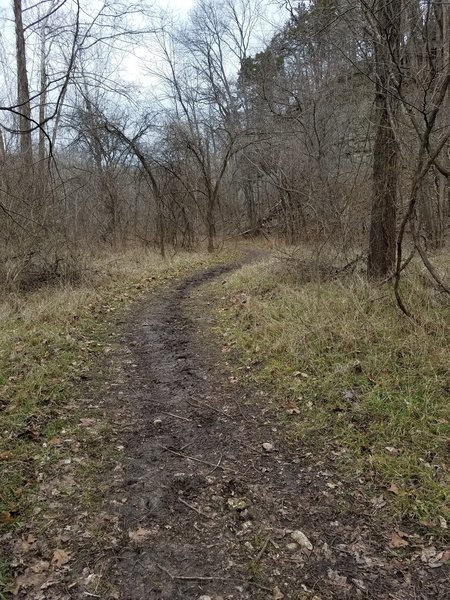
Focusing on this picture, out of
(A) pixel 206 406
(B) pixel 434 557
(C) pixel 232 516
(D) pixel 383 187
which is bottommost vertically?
(B) pixel 434 557

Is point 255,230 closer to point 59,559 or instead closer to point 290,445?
point 290,445

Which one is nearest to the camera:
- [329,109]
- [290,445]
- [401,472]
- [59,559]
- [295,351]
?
[59,559]

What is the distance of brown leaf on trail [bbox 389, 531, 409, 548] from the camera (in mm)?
2486

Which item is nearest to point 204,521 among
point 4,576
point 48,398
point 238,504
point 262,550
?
point 238,504

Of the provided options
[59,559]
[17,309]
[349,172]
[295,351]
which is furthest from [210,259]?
[59,559]

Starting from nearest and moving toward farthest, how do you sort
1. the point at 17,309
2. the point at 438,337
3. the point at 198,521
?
the point at 198,521
the point at 438,337
the point at 17,309

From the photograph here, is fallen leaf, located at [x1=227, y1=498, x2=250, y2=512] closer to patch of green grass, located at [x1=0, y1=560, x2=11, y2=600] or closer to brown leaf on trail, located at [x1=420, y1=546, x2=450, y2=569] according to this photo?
brown leaf on trail, located at [x1=420, y1=546, x2=450, y2=569]

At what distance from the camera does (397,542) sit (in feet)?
8.20

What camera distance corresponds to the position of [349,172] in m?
7.93

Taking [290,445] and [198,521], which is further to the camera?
[290,445]

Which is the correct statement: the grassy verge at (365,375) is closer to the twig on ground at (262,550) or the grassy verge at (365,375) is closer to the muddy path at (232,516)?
the muddy path at (232,516)

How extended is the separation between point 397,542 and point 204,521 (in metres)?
1.17

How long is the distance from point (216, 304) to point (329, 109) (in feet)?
23.6

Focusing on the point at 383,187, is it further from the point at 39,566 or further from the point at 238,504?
the point at 39,566
